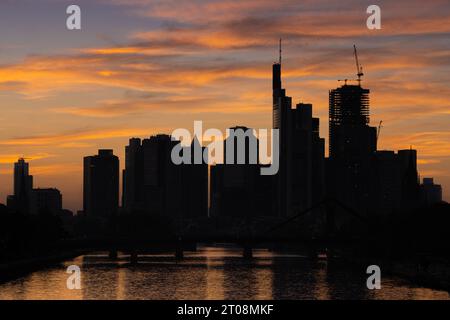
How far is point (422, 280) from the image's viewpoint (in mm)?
118500

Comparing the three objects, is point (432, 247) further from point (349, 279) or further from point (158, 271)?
point (158, 271)

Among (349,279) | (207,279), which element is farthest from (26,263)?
(349,279)

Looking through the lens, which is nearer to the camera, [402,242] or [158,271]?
[158,271]
